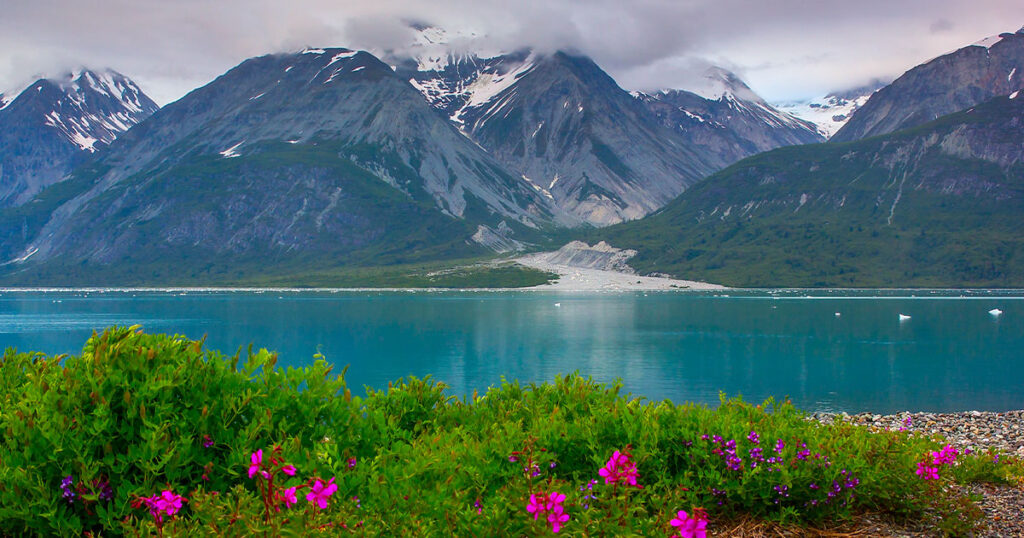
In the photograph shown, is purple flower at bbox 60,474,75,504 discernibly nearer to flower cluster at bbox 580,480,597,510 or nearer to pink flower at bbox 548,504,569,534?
pink flower at bbox 548,504,569,534

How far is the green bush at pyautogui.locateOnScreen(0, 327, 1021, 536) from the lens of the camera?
8.80 meters

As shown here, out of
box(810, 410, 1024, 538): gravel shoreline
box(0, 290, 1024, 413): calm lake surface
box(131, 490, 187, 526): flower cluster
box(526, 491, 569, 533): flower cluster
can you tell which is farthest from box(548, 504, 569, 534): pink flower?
box(0, 290, 1024, 413): calm lake surface

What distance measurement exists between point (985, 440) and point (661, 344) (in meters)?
79.5

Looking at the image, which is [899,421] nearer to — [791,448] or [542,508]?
[791,448]

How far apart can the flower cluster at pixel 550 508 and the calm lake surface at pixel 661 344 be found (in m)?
26.2

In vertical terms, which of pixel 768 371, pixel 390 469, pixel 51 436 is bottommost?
pixel 768 371

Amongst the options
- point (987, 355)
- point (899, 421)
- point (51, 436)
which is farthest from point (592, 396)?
point (987, 355)

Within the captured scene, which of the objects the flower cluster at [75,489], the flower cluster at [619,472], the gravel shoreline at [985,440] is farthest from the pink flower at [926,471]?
the flower cluster at [75,489]

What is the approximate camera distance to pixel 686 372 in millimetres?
81750

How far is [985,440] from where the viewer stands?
27938 millimetres

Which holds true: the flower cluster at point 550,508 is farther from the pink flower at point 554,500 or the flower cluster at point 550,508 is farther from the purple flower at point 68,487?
the purple flower at point 68,487

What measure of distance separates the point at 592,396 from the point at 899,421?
28.7 metres

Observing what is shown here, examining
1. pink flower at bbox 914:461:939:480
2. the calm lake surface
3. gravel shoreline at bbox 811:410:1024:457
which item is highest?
pink flower at bbox 914:461:939:480

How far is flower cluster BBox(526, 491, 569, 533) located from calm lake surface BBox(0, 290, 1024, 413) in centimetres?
2622
